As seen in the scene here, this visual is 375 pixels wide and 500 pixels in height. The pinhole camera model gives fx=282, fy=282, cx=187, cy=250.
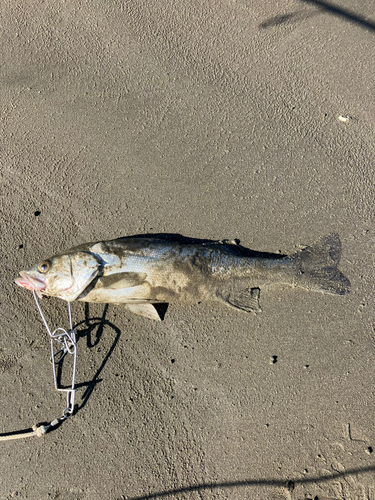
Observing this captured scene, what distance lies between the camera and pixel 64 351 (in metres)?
3.74

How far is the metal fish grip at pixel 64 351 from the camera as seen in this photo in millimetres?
3596

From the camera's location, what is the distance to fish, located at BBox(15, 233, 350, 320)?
3.43 metres

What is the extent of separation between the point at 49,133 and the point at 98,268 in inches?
88.3

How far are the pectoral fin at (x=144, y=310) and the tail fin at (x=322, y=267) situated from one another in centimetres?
186

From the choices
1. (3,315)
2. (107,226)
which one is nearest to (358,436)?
(107,226)

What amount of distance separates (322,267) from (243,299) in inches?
44.2

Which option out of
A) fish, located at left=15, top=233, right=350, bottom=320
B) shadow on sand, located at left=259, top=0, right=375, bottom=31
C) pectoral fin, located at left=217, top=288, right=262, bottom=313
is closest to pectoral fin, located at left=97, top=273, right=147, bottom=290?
fish, located at left=15, top=233, right=350, bottom=320

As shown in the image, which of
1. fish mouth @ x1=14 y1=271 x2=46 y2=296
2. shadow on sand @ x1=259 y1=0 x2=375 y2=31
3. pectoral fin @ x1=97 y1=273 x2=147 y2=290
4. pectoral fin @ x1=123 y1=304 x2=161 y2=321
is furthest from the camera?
shadow on sand @ x1=259 y1=0 x2=375 y2=31

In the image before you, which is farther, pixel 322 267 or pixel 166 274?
pixel 322 267

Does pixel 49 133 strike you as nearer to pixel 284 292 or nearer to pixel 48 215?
pixel 48 215

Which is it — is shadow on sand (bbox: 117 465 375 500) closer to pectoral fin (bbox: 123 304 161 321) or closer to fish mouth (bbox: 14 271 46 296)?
pectoral fin (bbox: 123 304 161 321)

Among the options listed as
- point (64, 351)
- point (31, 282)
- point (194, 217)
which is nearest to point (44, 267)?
point (31, 282)

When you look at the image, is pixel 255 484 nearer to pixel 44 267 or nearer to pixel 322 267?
pixel 322 267

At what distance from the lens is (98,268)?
135 inches
